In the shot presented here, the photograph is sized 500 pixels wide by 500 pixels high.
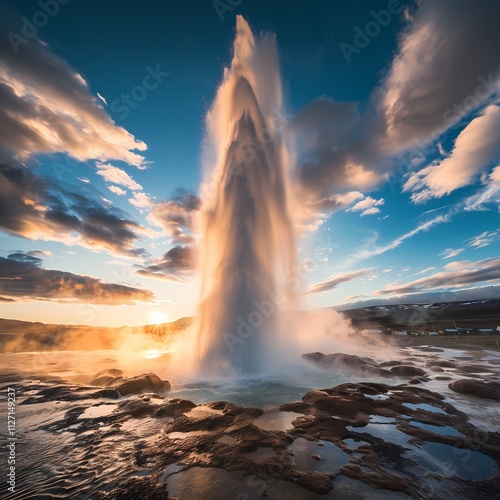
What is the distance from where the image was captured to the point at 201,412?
1023 centimetres

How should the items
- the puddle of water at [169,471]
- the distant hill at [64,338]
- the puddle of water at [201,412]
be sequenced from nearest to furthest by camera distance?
the puddle of water at [169,471], the puddle of water at [201,412], the distant hill at [64,338]

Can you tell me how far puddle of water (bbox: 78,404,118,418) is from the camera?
10355mm

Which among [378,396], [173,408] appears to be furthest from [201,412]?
[378,396]

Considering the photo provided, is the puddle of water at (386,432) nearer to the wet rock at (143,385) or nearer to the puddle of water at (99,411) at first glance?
the puddle of water at (99,411)

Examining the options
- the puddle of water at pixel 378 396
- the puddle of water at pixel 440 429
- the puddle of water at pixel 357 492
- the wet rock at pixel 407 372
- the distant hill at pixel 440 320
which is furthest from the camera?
the distant hill at pixel 440 320

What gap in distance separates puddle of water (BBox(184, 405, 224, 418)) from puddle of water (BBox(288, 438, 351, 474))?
151 inches

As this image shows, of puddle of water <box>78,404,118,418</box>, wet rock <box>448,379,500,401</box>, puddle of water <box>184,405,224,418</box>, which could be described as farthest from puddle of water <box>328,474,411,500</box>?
wet rock <box>448,379,500,401</box>

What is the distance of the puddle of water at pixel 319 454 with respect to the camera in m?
6.22

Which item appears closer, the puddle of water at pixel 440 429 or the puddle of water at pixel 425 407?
the puddle of water at pixel 440 429

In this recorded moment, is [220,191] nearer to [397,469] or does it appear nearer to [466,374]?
[397,469]

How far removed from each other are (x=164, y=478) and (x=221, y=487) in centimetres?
151

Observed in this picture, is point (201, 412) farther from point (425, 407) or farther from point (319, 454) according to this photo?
point (425, 407)

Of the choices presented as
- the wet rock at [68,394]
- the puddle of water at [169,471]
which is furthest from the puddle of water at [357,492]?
the wet rock at [68,394]

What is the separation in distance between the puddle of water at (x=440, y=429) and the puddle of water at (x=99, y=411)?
1310 cm
